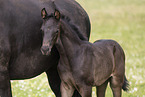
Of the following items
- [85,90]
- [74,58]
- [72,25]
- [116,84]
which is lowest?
[116,84]

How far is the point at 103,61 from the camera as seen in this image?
4730 mm

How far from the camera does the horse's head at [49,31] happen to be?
390 cm

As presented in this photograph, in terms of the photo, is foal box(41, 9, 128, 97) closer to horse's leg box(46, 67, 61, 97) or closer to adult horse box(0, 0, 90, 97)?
adult horse box(0, 0, 90, 97)

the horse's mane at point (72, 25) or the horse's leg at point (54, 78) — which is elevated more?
the horse's mane at point (72, 25)

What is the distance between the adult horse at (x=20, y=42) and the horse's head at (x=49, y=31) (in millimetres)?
485

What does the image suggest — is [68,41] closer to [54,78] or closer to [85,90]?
[85,90]

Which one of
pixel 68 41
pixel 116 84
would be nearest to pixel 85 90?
pixel 68 41

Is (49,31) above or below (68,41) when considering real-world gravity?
above

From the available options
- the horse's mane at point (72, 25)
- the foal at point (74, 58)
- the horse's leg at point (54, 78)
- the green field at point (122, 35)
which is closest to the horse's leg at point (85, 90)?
the foal at point (74, 58)

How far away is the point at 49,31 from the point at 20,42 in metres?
0.67

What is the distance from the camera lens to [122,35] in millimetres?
18188

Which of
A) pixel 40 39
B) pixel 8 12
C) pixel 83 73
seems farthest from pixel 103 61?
pixel 8 12

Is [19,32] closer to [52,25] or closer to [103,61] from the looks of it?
[52,25]

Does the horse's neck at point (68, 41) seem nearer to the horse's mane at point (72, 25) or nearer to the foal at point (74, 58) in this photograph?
the foal at point (74, 58)
